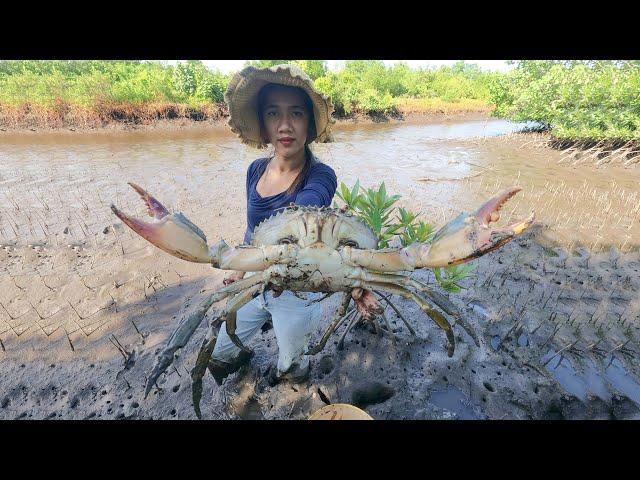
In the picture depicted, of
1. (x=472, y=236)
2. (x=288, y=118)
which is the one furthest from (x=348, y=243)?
(x=288, y=118)

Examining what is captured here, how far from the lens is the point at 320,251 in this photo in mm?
2059

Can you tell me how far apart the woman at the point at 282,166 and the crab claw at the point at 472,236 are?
0.92 m

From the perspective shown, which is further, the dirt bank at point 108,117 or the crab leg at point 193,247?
the dirt bank at point 108,117

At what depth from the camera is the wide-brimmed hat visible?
2.48 meters

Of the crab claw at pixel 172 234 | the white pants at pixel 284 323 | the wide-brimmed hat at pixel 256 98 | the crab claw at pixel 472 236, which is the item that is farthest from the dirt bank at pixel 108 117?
the crab claw at pixel 472 236

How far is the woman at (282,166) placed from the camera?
8.57ft

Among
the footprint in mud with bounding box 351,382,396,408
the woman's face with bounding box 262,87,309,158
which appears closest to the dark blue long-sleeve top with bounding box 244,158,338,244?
the woman's face with bounding box 262,87,309,158

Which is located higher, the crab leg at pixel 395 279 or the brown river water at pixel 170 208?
the crab leg at pixel 395 279

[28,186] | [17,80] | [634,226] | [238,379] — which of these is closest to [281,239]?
[238,379]

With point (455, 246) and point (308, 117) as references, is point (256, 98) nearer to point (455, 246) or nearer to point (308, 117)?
point (308, 117)

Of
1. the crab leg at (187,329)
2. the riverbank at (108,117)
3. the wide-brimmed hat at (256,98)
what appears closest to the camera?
the crab leg at (187,329)

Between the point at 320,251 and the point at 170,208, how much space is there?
22.6 feet

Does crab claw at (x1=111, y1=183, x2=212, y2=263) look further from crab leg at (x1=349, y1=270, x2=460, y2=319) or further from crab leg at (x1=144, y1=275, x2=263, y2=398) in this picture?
crab leg at (x1=349, y1=270, x2=460, y2=319)

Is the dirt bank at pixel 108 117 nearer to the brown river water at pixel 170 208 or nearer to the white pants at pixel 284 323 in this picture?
the brown river water at pixel 170 208
